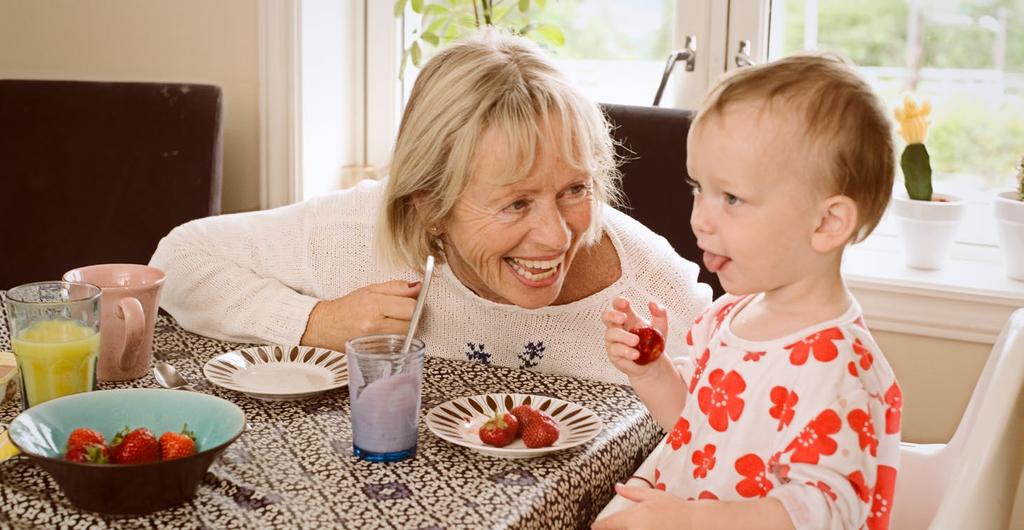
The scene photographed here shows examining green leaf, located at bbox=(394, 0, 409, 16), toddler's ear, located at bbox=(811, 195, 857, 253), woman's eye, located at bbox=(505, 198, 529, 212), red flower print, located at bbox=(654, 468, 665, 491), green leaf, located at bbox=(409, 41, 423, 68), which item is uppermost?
green leaf, located at bbox=(394, 0, 409, 16)

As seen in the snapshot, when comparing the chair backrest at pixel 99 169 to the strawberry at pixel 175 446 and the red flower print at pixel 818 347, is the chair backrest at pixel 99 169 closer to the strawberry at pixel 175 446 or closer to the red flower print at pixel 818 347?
the strawberry at pixel 175 446

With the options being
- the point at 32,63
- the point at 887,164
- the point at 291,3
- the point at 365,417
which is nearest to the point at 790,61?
the point at 887,164

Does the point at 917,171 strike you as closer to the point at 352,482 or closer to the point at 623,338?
the point at 623,338

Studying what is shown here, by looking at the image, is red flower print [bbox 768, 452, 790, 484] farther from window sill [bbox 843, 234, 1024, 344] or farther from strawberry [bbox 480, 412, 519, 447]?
window sill [bbox 843, 234, 1024, 344]

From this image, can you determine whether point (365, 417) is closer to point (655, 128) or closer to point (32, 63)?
point (655, 128)

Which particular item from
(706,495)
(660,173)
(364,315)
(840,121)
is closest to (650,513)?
(706,495)

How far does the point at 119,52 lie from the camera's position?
3025 mm

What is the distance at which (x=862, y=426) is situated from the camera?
1.02 meters

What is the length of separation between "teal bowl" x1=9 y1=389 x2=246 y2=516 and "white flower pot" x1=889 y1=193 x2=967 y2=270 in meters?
1.77

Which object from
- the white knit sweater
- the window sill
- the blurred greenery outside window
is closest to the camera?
the white knit sweater

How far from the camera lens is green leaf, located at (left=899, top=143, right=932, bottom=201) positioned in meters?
2.37

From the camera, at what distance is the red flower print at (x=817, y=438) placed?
101cm

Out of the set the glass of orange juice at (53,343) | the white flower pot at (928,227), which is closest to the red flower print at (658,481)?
the glass of orange juice at (53,343)

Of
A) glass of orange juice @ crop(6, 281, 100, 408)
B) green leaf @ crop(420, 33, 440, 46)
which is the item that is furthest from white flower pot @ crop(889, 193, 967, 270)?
glass of orange juice @ crop(6, 281, 100, 408)
